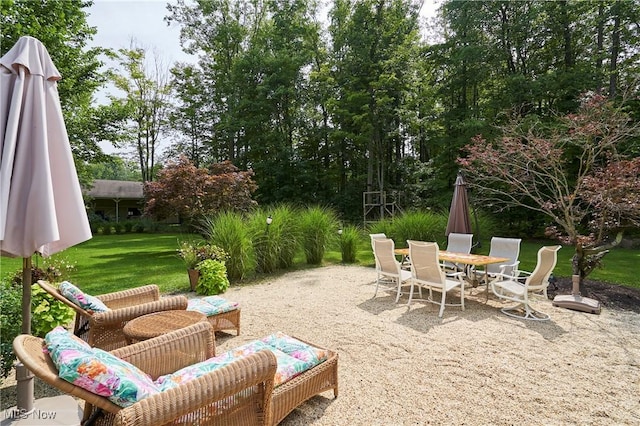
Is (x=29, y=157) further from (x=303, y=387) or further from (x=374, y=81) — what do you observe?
(x=374, y=81)

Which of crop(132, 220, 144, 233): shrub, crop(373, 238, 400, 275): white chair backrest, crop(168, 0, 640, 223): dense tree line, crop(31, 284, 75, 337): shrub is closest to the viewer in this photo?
crop(31, 284, 75, 337): shrub

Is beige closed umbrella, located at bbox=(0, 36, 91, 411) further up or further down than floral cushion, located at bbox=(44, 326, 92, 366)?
further up

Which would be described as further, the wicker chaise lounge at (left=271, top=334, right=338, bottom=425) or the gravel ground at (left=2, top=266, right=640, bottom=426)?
the gravel ground at (left=2, top=266, right=640, bottom=426)

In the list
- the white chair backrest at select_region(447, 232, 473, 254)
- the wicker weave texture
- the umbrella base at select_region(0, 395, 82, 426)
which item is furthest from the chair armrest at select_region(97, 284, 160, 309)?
the white chair backrest at select_region(447, 232, 473, 254)

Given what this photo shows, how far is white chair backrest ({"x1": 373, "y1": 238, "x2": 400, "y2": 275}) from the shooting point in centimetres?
564

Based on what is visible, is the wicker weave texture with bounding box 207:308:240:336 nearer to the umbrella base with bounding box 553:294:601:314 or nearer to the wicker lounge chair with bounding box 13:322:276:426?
the wicker lounge chair with bounding box 13:322:276:426

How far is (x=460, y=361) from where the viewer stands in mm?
3459

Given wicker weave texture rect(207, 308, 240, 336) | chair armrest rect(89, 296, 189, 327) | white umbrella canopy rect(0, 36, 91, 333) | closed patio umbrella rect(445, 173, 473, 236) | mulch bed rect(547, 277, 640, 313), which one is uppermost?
white umbrella canopy rect(0, 36, 91, 333)

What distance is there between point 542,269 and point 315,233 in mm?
5531

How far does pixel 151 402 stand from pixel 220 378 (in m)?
0.34

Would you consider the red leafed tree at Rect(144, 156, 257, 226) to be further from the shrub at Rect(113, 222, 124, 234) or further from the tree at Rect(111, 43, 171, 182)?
the tree at Rect(111, 43, 171, 182)

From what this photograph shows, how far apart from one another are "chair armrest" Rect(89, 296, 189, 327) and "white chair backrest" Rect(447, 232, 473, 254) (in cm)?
563

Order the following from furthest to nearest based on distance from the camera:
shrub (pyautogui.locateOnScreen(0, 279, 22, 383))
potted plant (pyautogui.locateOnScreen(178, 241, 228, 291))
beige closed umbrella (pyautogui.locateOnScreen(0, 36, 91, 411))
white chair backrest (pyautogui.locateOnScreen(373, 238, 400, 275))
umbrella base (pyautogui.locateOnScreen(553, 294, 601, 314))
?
potted plant (pyautogui.locateOnScreen(178, 241, 228, 291)) < white chair backrest (pyautogui.locateOnScreen(373, 238, 400, 275)) < umbrella base (pyautogui.locateOnScreen(553, 294, 601, 314)) < shrub (pyautogui.locateOnScreen(0, 279, 22, 383)) < beige closed umbrella (pyautogui.locateOnScreen(0, 36, 91, 411))

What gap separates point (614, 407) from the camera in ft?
8.83
